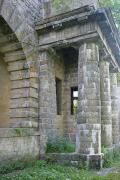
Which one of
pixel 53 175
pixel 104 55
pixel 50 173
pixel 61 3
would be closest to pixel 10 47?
pixel 61 3

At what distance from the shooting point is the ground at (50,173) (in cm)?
749

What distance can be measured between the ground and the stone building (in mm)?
428

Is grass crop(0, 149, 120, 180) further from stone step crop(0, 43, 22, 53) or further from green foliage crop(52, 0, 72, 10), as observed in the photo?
green foliage crop(52, 0, 72, 10)

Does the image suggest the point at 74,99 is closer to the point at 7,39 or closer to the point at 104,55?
the point at 104,55

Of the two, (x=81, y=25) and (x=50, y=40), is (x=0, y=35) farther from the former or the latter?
(x=81, y=25)

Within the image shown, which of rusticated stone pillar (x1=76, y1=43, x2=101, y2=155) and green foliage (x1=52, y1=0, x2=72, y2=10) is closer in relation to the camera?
rusticated stone pillar (x1=76, y1=43, x2=101, y2=155)

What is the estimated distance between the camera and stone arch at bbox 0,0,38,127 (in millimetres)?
10211

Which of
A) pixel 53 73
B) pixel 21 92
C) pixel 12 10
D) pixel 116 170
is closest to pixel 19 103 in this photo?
pixel 21 92

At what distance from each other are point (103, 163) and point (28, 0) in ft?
21.1

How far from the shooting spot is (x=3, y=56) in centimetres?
1140

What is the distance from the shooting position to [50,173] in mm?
7875

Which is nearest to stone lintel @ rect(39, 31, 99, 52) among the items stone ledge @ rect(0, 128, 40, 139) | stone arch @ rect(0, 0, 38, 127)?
stone arch @ rect(0, 0, 38, 127)

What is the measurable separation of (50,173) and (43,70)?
14.1ft

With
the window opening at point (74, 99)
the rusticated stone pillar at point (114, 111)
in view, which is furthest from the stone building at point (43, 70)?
the rusticated stone pillar at point (114, 111)
